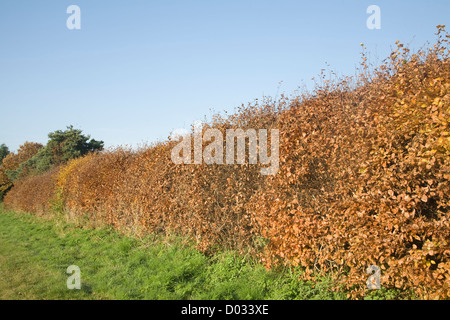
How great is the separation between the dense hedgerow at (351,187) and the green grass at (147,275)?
36cm

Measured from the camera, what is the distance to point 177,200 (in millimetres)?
8328

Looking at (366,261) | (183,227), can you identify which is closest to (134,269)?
(183,227)

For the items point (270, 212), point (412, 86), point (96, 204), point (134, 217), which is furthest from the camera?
point (96, 204)

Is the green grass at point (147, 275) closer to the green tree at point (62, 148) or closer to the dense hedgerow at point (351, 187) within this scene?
the dense hedgerow at point (351, 187)

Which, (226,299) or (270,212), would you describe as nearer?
(226,299)

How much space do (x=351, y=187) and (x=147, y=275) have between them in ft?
14.7

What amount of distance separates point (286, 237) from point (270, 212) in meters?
0.56

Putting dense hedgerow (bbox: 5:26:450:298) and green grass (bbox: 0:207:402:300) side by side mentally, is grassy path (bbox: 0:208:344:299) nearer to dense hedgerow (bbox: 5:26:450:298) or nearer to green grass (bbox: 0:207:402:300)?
green grass (bbox: 0:207:402:300)

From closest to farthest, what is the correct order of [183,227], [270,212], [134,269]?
[270,212] < [134,269] < [183,227]

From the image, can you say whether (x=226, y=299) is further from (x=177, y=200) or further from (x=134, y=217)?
(x=134, y=217)

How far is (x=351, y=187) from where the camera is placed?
15.1 feet

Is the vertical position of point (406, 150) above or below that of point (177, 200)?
above

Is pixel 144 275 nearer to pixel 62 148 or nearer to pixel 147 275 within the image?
pixel 147 275

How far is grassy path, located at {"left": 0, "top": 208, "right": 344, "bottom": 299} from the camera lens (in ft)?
17.8
